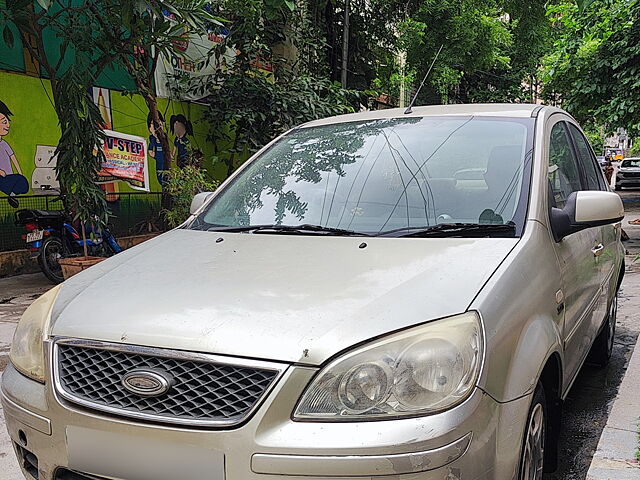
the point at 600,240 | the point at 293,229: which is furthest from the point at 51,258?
the point at 600,240

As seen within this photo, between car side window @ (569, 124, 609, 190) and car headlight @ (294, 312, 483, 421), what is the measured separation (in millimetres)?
2398

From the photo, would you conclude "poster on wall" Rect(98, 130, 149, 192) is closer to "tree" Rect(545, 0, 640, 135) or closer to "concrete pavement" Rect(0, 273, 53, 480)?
"concrete pavement" Rect(0, 273, 53, 480)

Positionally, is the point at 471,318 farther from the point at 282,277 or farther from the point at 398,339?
the point at 282,277

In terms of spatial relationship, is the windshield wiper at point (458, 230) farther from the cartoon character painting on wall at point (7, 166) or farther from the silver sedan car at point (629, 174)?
the silver sedan car at point (629, 174)

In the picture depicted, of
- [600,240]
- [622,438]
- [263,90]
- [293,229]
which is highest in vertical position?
[263,90]

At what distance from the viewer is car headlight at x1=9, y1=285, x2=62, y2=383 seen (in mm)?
2166

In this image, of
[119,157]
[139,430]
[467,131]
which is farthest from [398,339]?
[119,157]

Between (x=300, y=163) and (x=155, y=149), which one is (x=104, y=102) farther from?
(x=300, y=163)

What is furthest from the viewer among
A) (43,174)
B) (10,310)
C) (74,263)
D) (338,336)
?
(43,174)

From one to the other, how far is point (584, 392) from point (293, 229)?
8.21 ft

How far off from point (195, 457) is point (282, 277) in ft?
2.21

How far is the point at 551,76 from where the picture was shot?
12836mm

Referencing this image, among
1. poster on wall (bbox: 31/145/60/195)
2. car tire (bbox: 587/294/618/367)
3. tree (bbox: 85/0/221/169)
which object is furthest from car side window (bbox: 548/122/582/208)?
poster on wall (bbox: 31/145/60/195)

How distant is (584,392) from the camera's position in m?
4.16
